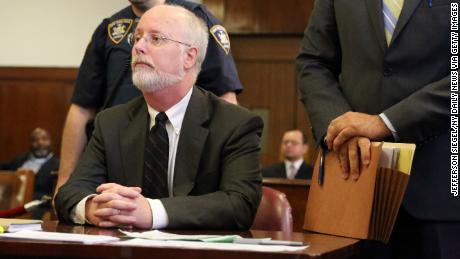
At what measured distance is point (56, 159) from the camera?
9672 millimetres

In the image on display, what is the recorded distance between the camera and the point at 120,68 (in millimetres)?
3283

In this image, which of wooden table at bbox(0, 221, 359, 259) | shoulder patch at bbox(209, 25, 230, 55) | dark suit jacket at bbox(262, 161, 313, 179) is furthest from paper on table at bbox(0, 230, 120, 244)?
dark suit jacket at bbox(262, 161, 313, 179)

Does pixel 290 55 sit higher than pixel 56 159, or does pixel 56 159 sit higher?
pixel 290 55

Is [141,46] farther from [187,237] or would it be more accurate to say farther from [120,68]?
[187,237]

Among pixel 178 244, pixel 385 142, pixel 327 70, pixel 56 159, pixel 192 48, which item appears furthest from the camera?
pixel 56 159

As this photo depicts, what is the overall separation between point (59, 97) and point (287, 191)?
6.67 metres

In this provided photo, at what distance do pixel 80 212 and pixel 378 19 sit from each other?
1038mm

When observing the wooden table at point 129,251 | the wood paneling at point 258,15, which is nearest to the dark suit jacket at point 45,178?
the wood paneling at point 258,15

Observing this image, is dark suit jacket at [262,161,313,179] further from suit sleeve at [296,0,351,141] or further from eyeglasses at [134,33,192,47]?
suit sleeve at [296,0,351,141]

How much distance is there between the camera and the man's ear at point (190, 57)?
2.67 m

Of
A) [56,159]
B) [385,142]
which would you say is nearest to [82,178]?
[385,142]

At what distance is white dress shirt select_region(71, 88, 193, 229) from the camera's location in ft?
7.27

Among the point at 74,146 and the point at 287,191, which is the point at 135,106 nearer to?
the point at 74,146

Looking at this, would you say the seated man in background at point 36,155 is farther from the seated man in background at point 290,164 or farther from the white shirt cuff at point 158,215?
the white shirt cuff at point 158,215
